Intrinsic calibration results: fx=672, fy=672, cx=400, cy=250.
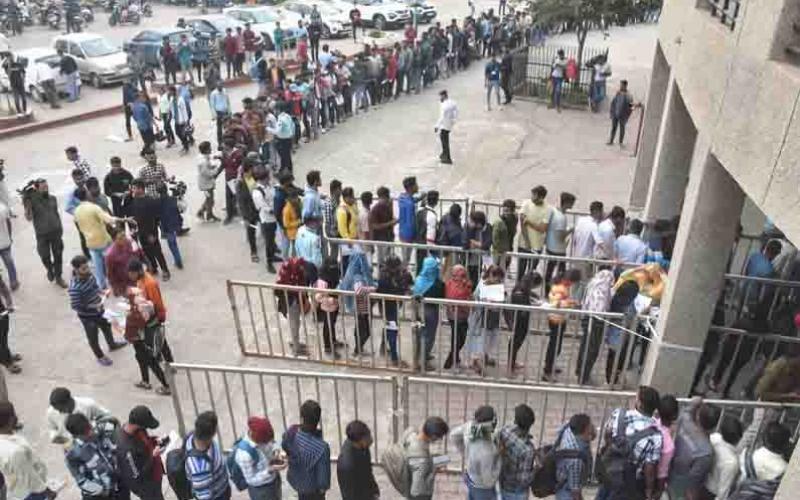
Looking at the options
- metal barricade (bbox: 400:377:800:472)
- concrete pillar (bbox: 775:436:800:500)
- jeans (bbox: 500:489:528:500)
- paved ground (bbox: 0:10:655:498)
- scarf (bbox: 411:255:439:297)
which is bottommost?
paved ground (bbox: 0:10:655:498)

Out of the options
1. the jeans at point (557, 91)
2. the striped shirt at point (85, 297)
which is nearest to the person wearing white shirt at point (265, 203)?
the striped shirt at point (85, 297)

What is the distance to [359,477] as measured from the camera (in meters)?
4.86

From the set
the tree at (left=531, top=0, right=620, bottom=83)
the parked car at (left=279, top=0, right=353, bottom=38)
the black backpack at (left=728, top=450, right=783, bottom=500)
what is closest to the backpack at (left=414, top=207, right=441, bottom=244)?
the black backpack at (left=728, top=450, right=783, bottom=500)

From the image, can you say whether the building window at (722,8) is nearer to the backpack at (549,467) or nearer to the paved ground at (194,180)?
the backpack at (549,467)

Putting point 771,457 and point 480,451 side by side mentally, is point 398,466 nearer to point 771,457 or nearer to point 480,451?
point 480,451

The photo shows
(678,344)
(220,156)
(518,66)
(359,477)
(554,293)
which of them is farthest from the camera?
(518,66)

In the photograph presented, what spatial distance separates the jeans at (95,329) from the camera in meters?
7.46

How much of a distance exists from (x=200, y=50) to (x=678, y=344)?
18794 mm

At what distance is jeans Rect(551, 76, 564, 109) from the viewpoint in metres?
18.3

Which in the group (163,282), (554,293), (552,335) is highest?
(554,293)

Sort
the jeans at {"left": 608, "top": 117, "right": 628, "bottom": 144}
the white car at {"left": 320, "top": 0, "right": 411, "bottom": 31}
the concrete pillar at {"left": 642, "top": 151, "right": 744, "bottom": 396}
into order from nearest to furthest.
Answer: the concrete pillar at {"left": 642, "top": 151, "right": 744, "bottom": 396} < the jeans at {"left": 608, "top": 117, "right": 628, "bottom": 144} < the white car at {"left": 320, "top": 0, "right": 411, "bottom": 31}

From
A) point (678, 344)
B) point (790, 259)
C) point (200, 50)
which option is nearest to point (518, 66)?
point (200, 50)

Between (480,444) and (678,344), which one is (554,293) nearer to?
(678,344)

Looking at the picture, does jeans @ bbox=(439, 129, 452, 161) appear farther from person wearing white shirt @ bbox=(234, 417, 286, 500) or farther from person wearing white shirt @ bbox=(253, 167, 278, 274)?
person wearing white shirt @ bbox=(234, 417, 286, 500)
